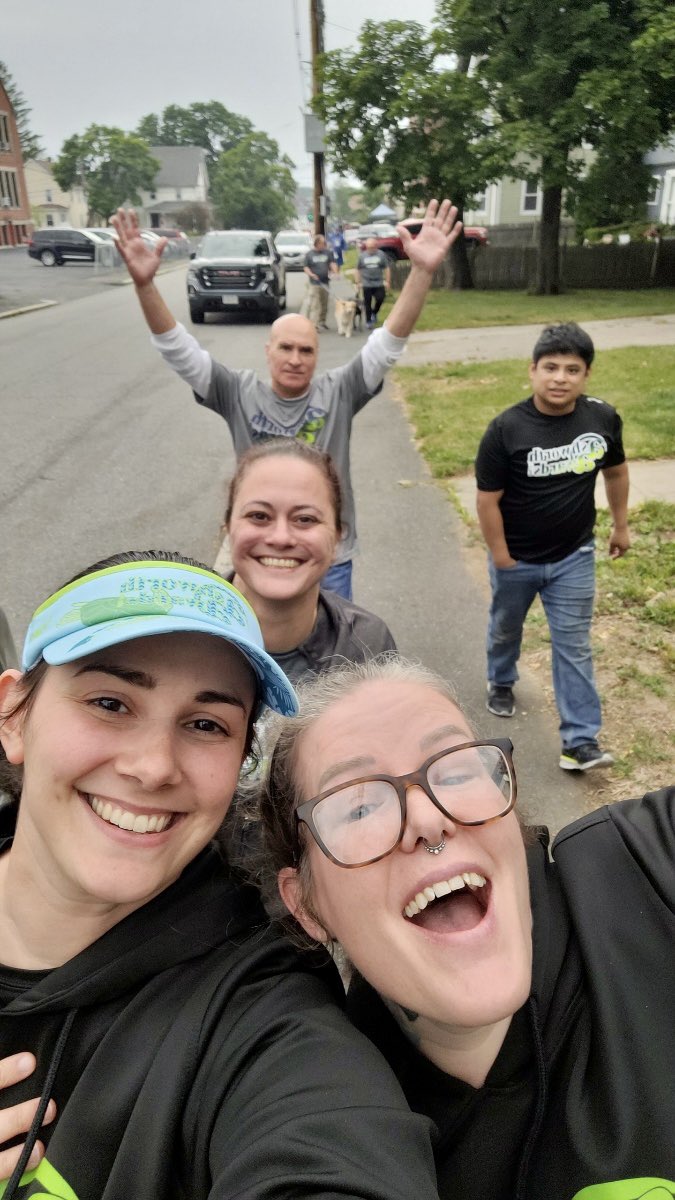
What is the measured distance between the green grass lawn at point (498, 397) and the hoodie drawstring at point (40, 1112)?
24.5 ft

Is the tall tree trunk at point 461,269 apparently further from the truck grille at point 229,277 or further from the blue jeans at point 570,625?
the blue jeans at point 570,625

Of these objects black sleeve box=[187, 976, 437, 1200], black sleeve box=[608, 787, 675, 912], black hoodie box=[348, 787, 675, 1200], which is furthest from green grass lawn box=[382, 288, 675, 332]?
black sleeve box=[187, 976, 437, 1200]

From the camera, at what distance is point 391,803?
1419 millimetres

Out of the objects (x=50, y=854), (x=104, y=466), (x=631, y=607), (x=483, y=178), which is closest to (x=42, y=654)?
(x=50, y=854)

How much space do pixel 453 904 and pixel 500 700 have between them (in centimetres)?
303

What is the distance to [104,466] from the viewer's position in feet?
29.0

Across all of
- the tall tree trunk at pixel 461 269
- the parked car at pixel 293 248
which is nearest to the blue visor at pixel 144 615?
A: the tall tree trunk at pixel 461 269

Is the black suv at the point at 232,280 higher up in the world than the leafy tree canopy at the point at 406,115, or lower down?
lower down

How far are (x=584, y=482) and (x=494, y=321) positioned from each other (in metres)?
16.6

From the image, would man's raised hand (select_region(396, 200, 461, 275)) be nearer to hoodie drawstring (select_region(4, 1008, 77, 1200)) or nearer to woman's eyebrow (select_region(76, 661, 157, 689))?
woman's eyebrow (select_region(76, 661, 157, 689))

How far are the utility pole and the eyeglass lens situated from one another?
24.8 metres

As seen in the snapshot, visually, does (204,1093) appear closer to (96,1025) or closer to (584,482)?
(96,1025)

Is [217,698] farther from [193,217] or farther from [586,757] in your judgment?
[193,217]

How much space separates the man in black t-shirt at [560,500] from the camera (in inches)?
147
